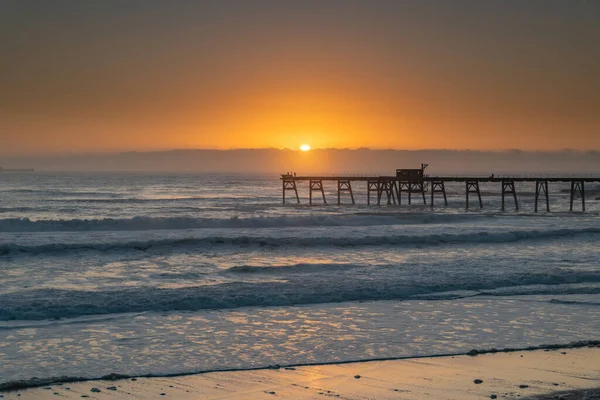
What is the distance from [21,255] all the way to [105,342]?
54.3 feet

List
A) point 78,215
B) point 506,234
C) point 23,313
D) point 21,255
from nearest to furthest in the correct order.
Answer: point 23,313
point 21,255
point 506,234
point 78,215

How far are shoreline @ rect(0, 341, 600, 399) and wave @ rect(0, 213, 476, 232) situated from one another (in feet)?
109

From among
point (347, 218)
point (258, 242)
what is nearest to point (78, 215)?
point (347, 218)

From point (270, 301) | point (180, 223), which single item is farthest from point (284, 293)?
point (180, 223)

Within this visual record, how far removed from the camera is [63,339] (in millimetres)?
12008

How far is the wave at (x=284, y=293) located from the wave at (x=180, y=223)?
24.7m

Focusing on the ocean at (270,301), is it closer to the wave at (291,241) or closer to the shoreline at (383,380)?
the wave at (291,241)

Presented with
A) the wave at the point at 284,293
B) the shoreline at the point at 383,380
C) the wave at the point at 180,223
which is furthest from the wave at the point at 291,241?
the shoreline at the point at 383,380

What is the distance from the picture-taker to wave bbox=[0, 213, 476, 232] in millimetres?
41812

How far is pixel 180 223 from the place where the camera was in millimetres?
45000

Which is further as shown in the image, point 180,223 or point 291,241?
point 180,223

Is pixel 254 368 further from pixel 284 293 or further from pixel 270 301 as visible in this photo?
pixel 284 293

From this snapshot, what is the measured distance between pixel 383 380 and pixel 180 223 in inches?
1447

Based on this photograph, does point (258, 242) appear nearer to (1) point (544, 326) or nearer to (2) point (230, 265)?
(2) point (230, 265)
